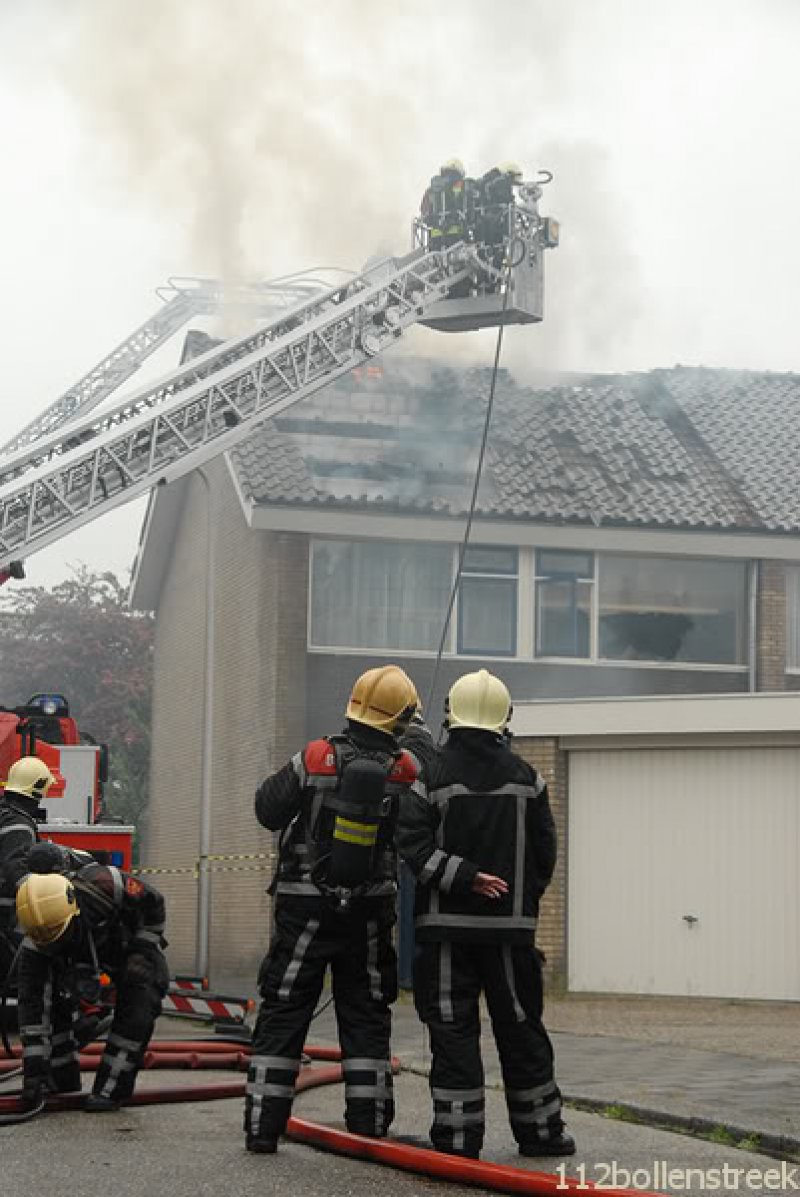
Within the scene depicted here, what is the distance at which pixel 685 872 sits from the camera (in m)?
17.9

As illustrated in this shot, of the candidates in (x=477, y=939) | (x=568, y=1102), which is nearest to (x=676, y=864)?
(x=568, y=1102)

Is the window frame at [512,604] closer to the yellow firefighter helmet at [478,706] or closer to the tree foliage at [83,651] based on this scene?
the yellow firefighter helmet at [478,706]

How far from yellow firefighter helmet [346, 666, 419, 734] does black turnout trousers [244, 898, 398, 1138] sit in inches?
26.6

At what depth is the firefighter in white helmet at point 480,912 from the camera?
760 cm

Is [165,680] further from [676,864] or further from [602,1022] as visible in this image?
[602,1022]

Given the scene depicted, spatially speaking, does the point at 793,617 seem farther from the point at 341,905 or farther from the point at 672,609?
the point at 341,905

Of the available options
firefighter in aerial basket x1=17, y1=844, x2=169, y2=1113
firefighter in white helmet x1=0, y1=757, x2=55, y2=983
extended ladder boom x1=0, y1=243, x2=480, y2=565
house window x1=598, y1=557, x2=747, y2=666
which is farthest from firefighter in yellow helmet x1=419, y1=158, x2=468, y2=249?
firefighter in aerial basket x1=17, y1=844, x2=169, y2=1113

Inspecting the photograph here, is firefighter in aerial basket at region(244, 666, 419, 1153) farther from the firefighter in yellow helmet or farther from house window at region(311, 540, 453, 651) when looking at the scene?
house window at region(311, 540, 453, 651)

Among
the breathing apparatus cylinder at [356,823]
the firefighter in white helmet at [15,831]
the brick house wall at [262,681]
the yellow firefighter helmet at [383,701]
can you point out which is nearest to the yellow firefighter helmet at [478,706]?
the yellow firefighter helmet at [383,701]

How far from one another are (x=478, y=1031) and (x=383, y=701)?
1256 mm

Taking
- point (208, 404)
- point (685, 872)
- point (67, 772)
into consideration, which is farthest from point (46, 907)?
point (685, 872)

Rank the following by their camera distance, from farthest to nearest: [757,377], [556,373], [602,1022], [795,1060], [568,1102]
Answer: [757,377] → [556,373] → [602,1022] → [795,1060] → [568,1102]

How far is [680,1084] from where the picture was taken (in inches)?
402

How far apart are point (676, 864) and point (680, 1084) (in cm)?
773
